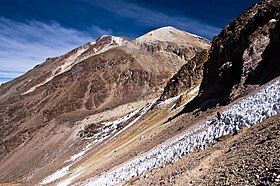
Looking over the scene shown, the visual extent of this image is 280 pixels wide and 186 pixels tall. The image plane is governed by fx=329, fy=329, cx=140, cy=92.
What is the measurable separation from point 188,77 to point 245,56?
29.5m

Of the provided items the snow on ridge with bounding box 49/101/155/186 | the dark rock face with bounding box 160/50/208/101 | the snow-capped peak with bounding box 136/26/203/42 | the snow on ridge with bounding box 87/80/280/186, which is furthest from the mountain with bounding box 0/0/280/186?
the snow-capped peak with bounding box 136/26/203/42

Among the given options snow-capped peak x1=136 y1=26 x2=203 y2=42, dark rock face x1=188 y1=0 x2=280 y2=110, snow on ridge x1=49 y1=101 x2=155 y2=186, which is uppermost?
snow-capped peak x1=136 y1=26 x2=203 y2=42

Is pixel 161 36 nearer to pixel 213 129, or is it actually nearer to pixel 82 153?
pixel 82 153

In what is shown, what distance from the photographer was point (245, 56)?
89.6 feet

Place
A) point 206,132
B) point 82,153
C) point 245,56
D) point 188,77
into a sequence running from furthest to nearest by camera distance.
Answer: point 82,153, point 188,77, point 245,56, point 206,132

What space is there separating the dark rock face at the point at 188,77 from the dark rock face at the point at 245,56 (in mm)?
13982

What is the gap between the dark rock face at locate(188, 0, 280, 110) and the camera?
24.7 meters

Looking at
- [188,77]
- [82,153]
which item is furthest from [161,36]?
[82,153]

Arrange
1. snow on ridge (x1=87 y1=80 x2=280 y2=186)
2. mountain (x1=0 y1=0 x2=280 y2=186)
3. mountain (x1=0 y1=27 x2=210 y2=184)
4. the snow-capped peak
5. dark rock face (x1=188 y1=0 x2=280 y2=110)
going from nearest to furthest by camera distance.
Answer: mountain (x1=0 y1=0 x2=280 y2=186) → snow on ridge (x1=87 y1=80 x2=280 y2=186) → dark rock face (x1=188 y1=0 x2=280 y2=110) → mountain (x1=0 y1=27 x2=210 y2=184) → the snow-capped peak

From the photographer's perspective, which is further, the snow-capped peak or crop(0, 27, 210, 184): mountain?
the snow-capped peak

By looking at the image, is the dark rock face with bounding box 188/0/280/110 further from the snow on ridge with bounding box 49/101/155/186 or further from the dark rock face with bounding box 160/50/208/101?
the snow on ridge with bounding box 49/101/155/186

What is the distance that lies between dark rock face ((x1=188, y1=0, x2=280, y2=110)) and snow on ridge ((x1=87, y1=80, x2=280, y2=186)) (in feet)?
11.3

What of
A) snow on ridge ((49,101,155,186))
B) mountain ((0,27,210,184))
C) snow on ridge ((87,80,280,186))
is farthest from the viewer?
mountain ((0,27,210,184))

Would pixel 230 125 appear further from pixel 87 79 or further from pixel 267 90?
pixel 87 79
